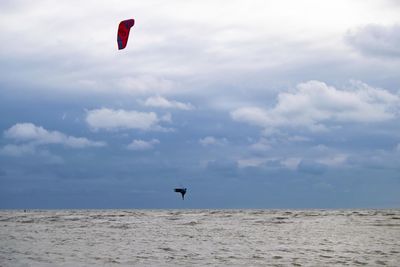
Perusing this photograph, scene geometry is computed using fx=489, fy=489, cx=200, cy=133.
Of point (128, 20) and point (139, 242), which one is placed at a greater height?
point (128, 20)

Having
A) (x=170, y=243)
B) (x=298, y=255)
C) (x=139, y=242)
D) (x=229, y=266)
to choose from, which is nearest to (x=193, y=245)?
(x=170, y=243)

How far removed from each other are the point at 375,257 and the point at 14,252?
21930mm

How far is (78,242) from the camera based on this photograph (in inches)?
1513

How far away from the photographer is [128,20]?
4234 centimetres

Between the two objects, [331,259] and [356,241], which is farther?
[356,241]

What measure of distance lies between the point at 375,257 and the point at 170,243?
51.5 feet

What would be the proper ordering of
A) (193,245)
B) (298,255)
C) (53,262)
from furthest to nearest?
(193,245)
(298,255)
(53,262)

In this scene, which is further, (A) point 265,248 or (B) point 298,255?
(A) point 265,248

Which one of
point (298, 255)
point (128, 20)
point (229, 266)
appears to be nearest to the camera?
point (229, 266)

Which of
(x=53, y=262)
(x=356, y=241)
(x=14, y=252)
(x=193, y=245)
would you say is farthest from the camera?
(x=356, y=241)

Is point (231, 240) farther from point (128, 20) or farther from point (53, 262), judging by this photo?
point (128, 20)

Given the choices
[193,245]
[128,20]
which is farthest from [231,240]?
[128,20]

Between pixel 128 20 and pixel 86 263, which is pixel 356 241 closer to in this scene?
pixel 86 263

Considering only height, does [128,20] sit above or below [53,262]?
above
